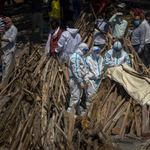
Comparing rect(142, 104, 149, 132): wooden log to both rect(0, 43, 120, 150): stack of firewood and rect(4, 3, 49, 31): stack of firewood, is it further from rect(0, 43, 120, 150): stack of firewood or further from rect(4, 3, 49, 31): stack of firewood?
rect(4, 3, 49, 31): stack of firewood

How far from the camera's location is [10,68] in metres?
8.81

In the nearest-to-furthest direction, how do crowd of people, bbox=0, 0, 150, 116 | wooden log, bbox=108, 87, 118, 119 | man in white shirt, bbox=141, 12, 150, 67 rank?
1. wooden log, bbox=108, 87, 118, 119
2. crowd of people, bbox=0, 0, 150, 116
3. man in white shirt, bbox=141, 12, 150, 67

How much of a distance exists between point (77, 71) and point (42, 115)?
4.92 ft

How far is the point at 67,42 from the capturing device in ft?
27.6

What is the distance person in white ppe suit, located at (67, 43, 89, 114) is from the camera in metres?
6.63

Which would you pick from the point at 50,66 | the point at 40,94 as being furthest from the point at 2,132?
the point at 50,66

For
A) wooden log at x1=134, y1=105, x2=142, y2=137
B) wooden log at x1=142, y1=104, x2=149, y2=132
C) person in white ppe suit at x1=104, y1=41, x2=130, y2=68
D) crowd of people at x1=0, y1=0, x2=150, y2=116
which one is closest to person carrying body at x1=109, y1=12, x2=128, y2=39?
crowd of people at x1=0, y1=0, x2=150, y2=116

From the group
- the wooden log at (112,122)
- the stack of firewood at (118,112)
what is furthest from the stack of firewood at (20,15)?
the wooden log at (112,122)

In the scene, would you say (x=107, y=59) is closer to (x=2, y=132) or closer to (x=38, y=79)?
(x=38, y=79)

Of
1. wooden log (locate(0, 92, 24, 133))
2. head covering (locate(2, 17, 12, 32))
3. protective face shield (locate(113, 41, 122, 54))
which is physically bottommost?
wooden log (locate(0, 92, 24, 133))

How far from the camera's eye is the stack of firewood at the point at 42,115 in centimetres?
484

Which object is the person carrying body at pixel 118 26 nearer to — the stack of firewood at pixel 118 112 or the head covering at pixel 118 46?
the head covering at pixel 118 46

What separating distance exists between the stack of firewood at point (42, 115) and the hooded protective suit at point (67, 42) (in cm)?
42

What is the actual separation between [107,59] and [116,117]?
2.44 meters
